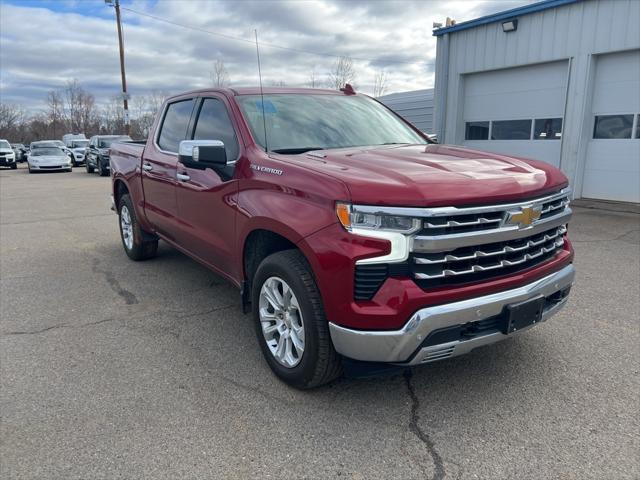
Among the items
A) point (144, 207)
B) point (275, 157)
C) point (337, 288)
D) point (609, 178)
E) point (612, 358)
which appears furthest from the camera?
point (609, 178)

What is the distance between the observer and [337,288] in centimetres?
257

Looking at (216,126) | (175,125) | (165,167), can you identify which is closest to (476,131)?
(175,125)

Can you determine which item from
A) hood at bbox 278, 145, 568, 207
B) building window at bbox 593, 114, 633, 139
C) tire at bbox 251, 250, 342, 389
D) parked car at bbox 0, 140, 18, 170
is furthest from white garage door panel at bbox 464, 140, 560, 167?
parked car at bbox 0, 140, 18, 170

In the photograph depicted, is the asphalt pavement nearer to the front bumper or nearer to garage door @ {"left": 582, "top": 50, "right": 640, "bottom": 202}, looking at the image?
the front bumper

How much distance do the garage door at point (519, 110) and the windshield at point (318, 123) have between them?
339 inches

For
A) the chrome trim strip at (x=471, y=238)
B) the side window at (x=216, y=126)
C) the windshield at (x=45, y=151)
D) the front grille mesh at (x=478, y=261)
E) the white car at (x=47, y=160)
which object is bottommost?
the white car at (x=47, y=160)

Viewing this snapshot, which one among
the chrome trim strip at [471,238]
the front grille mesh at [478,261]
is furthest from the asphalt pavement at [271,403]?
the chrome trim strip at [471,238]

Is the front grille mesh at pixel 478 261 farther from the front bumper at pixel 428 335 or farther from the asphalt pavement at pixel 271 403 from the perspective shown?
the asphalt pavement at pixel 271 403

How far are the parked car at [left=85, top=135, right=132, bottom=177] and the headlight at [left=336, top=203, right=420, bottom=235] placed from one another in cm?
2072

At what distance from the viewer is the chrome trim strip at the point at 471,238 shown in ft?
8.07

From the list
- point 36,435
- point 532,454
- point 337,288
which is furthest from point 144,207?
point 532,454

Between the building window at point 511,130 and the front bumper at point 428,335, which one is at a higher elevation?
the building window at point 511,130

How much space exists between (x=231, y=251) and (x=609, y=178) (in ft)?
33.1

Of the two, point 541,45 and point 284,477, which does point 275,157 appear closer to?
point 284,477
